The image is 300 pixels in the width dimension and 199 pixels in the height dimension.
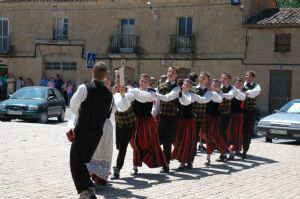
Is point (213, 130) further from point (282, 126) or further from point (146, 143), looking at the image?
point (282, 126)

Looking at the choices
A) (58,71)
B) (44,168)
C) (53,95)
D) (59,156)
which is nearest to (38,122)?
(53,95)

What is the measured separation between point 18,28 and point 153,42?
9.62m

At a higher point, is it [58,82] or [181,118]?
[181,118]

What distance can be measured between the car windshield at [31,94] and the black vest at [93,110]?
45.6 feet

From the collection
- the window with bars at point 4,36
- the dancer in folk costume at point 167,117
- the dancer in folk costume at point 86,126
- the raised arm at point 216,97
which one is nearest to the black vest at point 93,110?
the dancer in folk costume at point 86,126

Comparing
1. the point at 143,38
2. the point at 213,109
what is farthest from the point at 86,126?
the point at 143,38

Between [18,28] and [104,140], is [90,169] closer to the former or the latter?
[104,140]

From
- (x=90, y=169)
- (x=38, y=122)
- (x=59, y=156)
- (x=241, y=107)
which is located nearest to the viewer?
(x=90, y=169)

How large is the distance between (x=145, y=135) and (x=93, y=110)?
7.84ft

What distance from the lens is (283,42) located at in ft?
99.1

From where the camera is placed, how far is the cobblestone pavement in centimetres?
827

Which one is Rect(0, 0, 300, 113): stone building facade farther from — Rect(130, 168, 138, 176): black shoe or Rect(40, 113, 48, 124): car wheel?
Rect(130, 168, 138, 176): black shoe

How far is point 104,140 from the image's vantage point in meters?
8.50

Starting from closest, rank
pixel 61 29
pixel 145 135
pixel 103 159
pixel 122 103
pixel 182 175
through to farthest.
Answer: pixel 103 159
pixel 122 103
pixel 145 135
pixel 182 175
pixel 61 29
